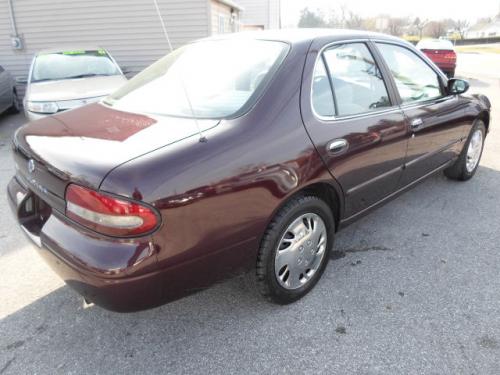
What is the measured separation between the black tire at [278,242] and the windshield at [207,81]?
25.2 inches

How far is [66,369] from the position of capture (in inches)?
81.6

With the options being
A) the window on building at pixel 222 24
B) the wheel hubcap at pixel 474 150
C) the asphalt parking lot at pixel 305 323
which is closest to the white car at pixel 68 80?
the asphalt parking lot at pixel 305 323

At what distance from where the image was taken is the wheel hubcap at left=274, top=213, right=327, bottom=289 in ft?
7.90

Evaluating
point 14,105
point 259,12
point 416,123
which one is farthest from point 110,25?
point 259,12

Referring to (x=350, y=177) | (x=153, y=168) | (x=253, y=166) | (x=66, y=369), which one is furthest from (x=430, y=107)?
(x=66, y=369)

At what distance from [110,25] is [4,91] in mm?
3200

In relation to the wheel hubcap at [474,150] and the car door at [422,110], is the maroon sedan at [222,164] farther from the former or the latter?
the wheel hubcap at [474,150]

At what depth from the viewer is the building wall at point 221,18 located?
10.9 metres

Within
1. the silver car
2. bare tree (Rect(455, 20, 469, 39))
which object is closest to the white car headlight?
the silver car

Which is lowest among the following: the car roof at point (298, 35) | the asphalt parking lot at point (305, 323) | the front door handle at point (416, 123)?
the asphalt parking lot at point (305, 323)

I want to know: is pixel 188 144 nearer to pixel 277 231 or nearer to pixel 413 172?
pixel 277 231

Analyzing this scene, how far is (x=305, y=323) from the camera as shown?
7.86 ft

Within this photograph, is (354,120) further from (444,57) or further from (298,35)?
(444,57)

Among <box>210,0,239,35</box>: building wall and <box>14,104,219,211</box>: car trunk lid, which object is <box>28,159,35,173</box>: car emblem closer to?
<box>14,104,219,211</box>: car trunk lid
